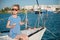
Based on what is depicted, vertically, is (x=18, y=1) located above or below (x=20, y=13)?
above

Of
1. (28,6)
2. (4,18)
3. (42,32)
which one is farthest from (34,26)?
(4,18)

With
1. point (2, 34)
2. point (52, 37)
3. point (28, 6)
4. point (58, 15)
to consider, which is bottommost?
point (52, 37)

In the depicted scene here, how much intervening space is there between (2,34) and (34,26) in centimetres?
55

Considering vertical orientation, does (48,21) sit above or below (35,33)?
above

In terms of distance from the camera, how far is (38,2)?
99.9 inches

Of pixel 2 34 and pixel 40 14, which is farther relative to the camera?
pixel 40 14

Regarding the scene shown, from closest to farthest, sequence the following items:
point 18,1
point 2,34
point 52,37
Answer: point 2,34, point 18,1, point 52,37

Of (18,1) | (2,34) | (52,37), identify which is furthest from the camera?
(52,37)

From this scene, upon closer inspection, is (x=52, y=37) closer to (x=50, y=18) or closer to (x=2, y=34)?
(x=50, y=18)

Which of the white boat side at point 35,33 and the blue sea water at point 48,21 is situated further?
the blue sea water at point 48,21

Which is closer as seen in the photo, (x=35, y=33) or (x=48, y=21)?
(x=35, y=33)

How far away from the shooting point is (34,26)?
262 centimetres

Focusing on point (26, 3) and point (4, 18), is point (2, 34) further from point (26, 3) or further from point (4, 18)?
point (26, 3)

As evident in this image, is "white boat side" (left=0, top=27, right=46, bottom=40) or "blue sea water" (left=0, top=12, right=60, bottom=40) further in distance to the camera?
"blue sea water" (left=0, top=12, right=60, bottom=40)
